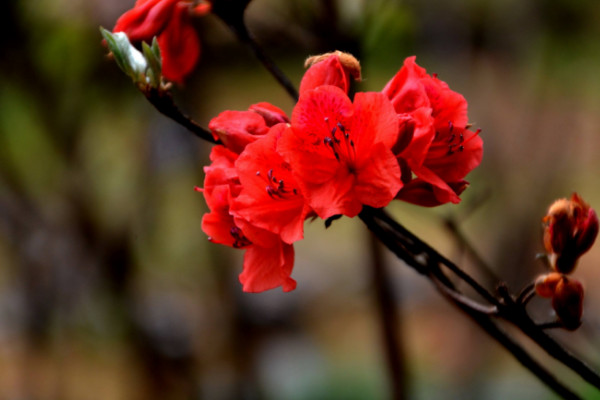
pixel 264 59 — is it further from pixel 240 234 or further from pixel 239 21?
pixel 240 234

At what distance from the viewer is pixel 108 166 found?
1.94 m

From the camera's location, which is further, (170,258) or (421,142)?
(170,258)

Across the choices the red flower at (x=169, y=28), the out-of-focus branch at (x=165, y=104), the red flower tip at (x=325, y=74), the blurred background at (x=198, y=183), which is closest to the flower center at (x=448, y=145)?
the red flower tip at (x=325, y=74)

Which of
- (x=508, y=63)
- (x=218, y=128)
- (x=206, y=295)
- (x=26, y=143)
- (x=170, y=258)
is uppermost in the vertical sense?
(x=218, y=128)

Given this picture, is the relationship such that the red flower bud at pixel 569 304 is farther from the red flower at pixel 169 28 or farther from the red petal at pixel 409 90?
the red flower at pixel 169 28

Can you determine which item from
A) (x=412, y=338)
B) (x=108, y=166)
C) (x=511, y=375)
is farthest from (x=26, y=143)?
(x=511, y=375)

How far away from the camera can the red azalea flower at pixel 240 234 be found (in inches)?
20.3

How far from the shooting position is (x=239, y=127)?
0.51m

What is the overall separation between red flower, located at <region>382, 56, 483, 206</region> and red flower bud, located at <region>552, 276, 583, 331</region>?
12cm

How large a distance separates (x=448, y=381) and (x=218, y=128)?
1894 millimetres

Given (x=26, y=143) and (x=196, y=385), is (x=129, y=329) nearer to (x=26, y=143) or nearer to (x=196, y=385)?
(x=196, y=385)

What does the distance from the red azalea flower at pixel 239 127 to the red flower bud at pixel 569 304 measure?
0.30 metres

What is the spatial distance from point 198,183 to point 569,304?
112cm

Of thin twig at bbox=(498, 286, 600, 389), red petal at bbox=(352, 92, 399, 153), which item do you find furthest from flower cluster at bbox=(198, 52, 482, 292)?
thin twig at bbox=(498, 286, 600, 389)
